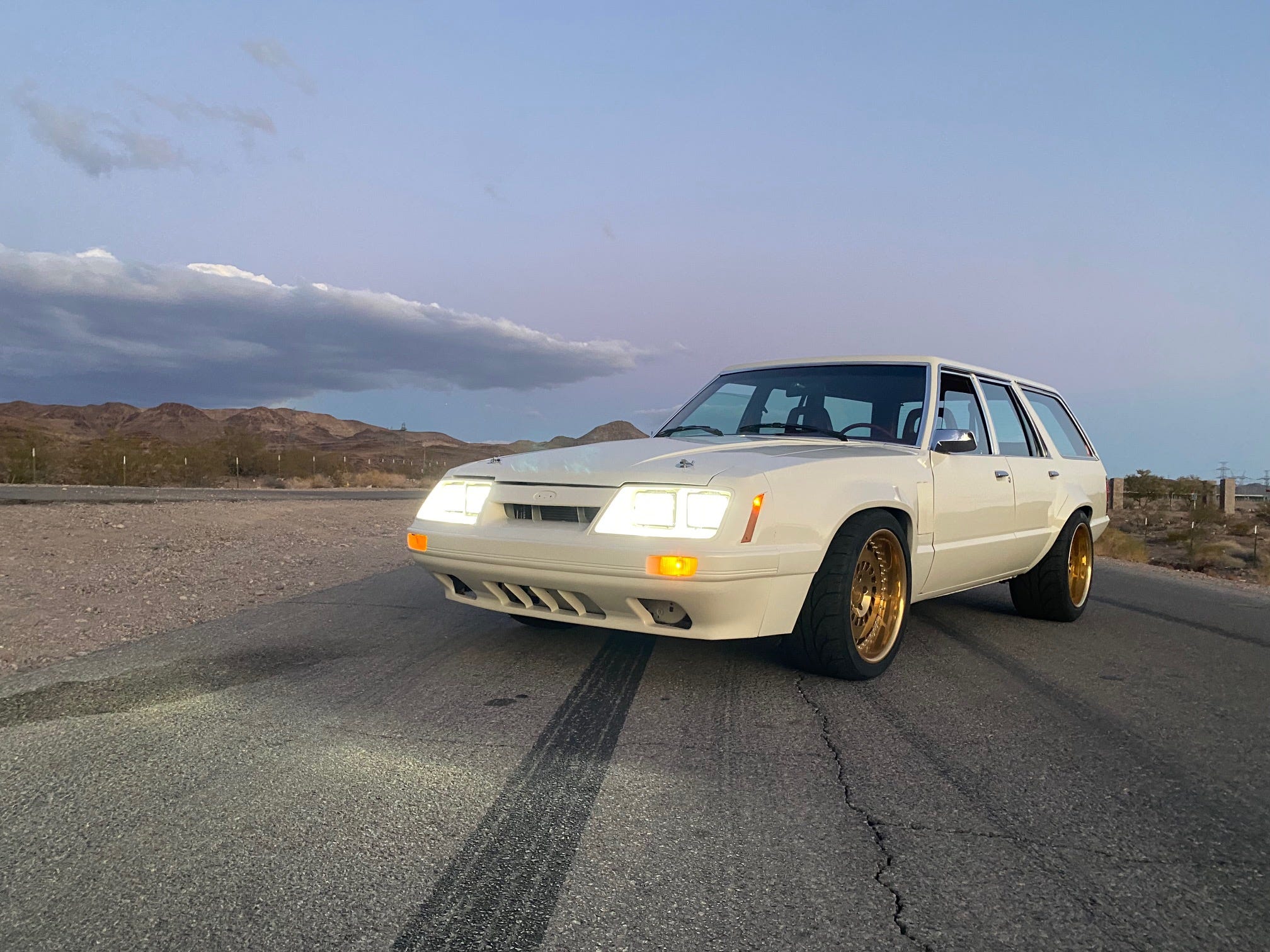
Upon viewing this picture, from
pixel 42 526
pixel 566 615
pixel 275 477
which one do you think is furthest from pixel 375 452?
pixel 566 615

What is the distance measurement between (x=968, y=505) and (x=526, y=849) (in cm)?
358

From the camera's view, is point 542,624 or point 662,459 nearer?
point 662,459

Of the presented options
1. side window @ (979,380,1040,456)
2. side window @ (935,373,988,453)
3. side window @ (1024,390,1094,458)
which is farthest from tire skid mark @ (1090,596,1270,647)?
side window @ (935,373,988,453)

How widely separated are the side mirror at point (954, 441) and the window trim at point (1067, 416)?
186 cm

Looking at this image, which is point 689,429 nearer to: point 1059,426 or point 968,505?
point 968,505

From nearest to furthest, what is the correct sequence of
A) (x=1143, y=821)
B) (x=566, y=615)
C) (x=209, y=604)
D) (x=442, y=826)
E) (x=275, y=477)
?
1. (x=442, y=826)
2. (x=1143, y=821)
3. (x=566, y=615)
4. (x=209, y=604)
5. (x=275, y=477)

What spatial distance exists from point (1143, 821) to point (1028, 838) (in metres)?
0.44

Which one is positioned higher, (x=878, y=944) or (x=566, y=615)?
(x=566, y=615)

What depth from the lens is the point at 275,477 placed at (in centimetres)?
3603

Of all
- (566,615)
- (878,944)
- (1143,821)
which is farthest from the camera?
(566,615)

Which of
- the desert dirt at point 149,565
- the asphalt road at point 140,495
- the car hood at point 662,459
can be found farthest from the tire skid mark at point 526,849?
the asphalt road at point 140,495

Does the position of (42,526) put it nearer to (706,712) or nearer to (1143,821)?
(706,712)

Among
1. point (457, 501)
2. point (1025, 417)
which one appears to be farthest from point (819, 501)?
point (1025, 417)

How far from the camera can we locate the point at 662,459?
12.6 ft
